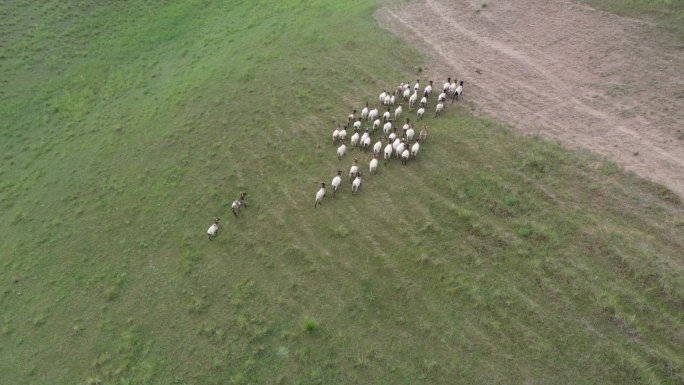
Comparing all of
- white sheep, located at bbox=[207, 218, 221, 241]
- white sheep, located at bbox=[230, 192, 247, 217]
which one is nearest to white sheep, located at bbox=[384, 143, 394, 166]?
white sheep, located at bbox=[230, 192, 247, 217]

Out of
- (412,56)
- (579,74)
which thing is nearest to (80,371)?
(412,56)

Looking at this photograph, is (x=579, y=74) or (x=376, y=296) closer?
(x=376, y=296)

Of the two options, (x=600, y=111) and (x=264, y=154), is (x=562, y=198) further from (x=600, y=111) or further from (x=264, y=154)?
(x=264, y=154)

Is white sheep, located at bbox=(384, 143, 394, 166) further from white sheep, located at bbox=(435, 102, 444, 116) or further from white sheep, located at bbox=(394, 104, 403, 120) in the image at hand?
white sheep, located at bbox=(435, 102, 444, 116)

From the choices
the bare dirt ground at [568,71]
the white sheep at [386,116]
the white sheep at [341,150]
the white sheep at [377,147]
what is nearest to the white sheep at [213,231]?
the white sheep at [341,150]

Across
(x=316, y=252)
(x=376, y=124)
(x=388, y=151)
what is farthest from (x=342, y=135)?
(x=316, y=252)

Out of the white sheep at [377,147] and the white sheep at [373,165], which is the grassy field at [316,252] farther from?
the white sheep at [377,147]

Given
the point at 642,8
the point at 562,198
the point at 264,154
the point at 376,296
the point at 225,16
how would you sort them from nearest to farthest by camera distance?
the point at 376,296 → the point at 562,198 → the point at 264,154 → the point at 642,8 → the point at 225,16
